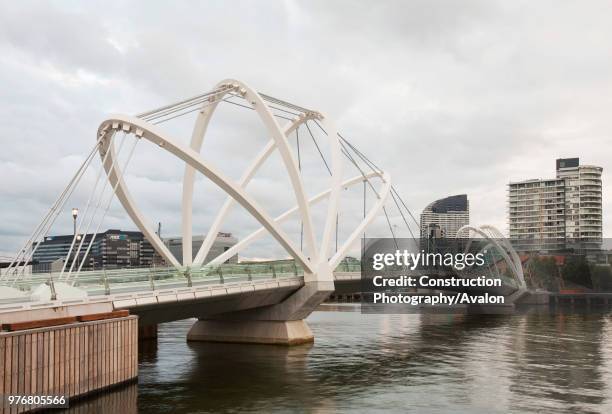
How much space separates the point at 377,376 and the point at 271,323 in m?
14.5

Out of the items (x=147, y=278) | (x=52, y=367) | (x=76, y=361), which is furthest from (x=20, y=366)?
(x=147, y=278)

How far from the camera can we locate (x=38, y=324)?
72.2 feet

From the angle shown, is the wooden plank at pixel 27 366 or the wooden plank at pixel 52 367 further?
the wooden plank at pixel 52 367

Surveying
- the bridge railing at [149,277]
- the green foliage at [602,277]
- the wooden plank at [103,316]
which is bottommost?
the green foliage at [602,277]

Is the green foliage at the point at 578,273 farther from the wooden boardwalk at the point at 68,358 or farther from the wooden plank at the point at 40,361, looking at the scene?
the wooden plank at the point at 40,361

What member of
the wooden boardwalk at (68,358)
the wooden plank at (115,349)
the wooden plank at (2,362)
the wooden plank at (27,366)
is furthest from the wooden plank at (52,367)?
the wooden plank at (115,349)

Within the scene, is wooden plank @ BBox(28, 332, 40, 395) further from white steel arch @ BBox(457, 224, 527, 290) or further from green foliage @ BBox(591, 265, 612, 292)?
green foliage @ BBox(591, 265, 612, 292)

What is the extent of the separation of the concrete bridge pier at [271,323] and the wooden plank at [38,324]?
22556 mm

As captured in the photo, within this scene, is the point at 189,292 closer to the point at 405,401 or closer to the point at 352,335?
the point at 405,401

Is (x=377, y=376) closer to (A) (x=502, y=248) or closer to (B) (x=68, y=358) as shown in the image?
(B) (x=68, y=358)

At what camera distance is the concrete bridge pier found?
45219 millimetres

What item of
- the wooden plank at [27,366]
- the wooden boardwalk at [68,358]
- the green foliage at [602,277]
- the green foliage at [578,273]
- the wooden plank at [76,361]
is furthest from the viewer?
the green foliage at [578,273]

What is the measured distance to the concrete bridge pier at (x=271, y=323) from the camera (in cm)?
4522

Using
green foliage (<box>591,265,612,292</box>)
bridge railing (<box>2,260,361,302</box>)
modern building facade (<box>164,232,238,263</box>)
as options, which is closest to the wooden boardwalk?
bridge railing (<box>2,260,361,302</box>)
